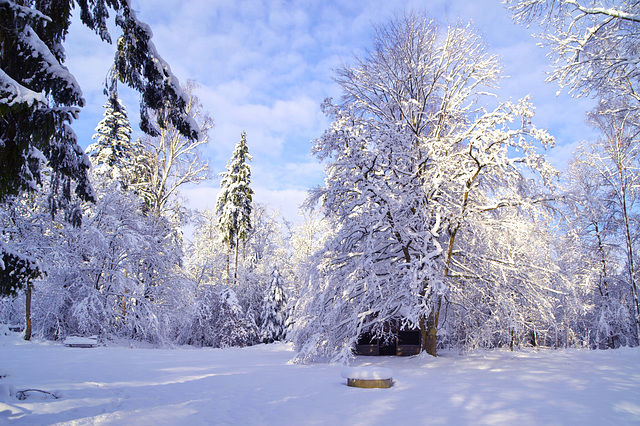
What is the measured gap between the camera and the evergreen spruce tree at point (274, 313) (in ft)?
98.0

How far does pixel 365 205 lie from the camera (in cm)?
1298

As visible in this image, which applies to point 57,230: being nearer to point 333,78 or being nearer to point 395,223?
point 333,78

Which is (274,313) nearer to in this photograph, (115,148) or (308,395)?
(115,148)

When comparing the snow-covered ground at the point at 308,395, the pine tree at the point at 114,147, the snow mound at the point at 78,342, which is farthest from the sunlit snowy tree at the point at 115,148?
the snow-covered ground at the point at 308,395

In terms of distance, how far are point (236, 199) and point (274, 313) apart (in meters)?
9.60

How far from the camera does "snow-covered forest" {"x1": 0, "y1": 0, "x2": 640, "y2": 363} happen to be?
7391 millimetres

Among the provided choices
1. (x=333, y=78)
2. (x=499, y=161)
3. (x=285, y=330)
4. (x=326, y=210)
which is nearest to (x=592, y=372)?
(x=499, y=161)

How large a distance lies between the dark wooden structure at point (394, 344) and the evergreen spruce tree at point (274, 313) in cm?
1362

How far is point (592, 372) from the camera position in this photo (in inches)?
403

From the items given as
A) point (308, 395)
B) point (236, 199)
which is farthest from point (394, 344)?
point (236, 199)

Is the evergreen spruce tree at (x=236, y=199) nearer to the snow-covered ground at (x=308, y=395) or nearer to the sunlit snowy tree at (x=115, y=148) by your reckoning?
the sunlit snowy tree at (x=115, y=148)

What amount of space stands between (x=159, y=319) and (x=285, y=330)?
10016 millimetres

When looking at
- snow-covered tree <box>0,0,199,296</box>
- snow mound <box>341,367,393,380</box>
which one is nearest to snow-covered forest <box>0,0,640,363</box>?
snow-covered tree <box>0,0,199,296</box>

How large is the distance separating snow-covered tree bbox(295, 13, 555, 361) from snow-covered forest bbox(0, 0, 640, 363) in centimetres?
7
